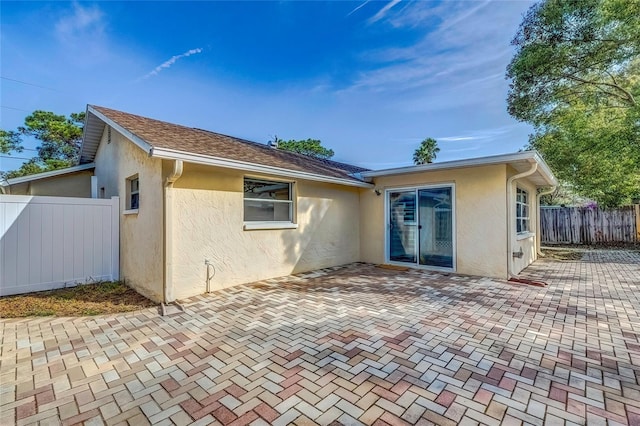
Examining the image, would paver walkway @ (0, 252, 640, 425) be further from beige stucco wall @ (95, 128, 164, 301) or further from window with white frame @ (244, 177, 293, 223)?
window with white frame @ (244, 177, 293, 223)

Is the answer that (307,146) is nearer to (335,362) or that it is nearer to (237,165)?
(237,165)

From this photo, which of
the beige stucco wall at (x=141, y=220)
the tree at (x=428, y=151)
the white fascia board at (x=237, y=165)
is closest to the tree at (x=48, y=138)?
the beige stucco wall at (x=141, y=220)

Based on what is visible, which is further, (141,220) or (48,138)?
(48,138)

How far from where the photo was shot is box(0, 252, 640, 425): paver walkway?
7.00ft

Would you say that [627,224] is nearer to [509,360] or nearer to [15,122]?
[509,360]

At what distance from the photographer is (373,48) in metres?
10.3

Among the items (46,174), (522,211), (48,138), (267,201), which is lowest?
(522,211)

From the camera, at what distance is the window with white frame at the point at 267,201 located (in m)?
6.49

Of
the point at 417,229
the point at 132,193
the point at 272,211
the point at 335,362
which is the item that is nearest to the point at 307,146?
the point at 417,229

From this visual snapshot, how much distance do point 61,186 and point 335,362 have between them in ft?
35.0

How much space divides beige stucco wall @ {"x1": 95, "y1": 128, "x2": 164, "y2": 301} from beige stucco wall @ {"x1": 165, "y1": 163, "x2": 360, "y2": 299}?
0.32 metres

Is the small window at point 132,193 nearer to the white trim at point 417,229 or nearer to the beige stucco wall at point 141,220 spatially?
the beige stucco wall at point 141,220

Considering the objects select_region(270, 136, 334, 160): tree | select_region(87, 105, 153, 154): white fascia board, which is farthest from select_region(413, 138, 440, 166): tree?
select_region(87, 105, 153, 154): white fascia board

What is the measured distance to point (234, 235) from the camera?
602cm
